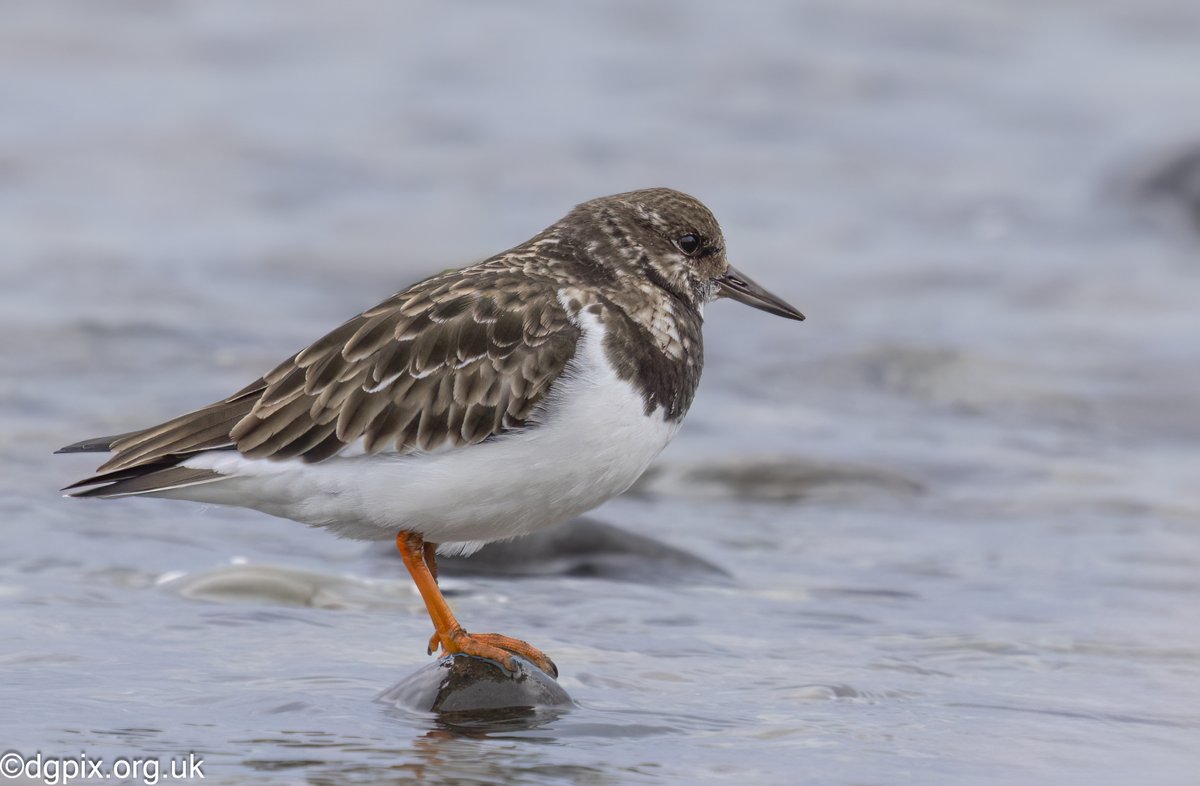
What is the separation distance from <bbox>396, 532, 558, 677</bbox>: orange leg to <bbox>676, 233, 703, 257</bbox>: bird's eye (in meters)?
1.22

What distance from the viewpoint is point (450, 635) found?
499 centimetres

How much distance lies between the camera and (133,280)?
10.8 meters

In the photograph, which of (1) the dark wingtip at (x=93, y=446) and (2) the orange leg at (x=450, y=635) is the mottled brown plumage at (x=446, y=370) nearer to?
(1) the dark wingtip at (x=93, y=446)

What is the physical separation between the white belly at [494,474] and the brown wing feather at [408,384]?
5cm

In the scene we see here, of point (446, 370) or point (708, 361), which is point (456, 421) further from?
point (708, 361)

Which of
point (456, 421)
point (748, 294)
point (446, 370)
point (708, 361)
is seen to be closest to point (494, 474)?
point (456, 421)

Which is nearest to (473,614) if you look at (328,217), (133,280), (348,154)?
(133,280)

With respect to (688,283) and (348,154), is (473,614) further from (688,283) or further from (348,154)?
(348,154)

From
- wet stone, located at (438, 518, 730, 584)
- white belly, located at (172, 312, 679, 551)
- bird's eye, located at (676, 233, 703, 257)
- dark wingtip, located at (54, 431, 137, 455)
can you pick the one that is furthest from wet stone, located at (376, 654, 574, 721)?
wet stone, located at (438, 518, 730, 584)

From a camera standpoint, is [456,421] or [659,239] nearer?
[456,421]

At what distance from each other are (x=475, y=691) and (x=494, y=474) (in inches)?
25.7

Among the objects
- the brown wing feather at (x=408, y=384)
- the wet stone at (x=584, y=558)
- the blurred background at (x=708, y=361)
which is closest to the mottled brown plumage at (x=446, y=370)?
the brown wing feather at (x=408, y=384)

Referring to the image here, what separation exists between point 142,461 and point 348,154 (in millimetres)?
9520

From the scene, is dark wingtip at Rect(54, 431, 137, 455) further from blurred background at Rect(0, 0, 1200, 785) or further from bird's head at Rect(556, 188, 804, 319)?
bird's head at Rect(556, 188, 804, 319)
